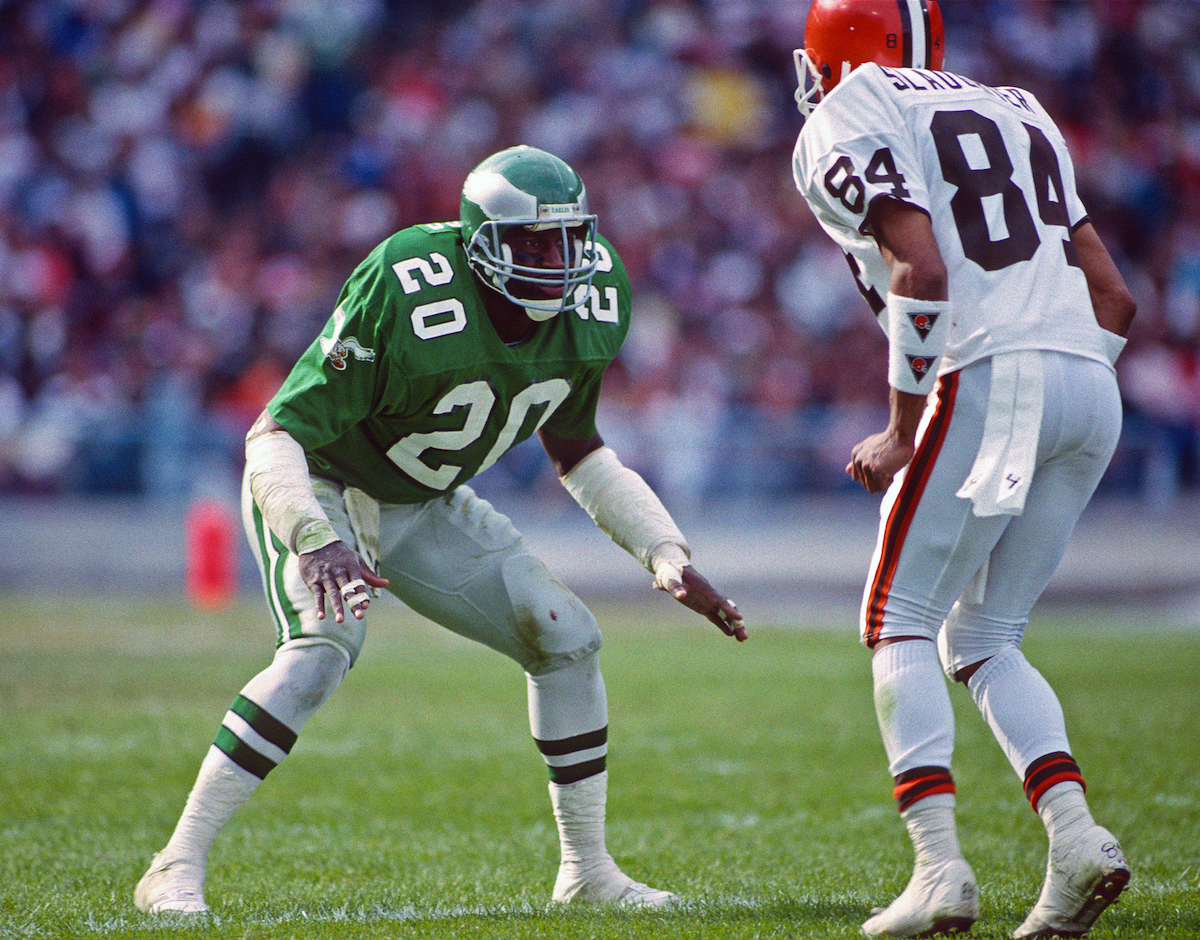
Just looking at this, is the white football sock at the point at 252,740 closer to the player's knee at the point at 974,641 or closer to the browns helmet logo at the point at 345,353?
the browns helmet logo at the point at 345,353

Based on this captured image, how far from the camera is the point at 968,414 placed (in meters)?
2.65

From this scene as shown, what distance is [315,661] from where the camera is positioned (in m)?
2.96

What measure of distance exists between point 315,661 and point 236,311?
370 inches

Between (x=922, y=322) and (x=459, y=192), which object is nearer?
(x=922, y=322)

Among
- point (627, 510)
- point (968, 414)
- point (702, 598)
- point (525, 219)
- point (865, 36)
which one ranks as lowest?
point (702, 598)

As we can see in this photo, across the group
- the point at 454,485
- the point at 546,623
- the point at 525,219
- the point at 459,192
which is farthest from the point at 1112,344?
the point at 459,192

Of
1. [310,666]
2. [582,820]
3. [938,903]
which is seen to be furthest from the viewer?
[582,820]

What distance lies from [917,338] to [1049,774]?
893 millimetres

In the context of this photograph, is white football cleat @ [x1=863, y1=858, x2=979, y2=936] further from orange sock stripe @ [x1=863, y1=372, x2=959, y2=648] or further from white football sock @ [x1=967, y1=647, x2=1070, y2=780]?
orange sock stripe @ [x1=863, y1=372, x2=959, y2=648]

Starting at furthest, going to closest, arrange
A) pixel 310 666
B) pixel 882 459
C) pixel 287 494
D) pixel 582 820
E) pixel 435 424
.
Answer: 1. pixel 582 820
2. pixel 435 424
3. pixel 310 666
4. pixel 287 494
5. pixel 882 459

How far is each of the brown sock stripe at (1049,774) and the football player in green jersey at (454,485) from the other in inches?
28.0

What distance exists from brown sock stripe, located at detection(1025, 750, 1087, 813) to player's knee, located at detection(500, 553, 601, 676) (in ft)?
3.30

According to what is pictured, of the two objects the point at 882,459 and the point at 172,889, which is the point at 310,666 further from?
the point at 882,459

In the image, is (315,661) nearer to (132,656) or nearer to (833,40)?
(833,40)
